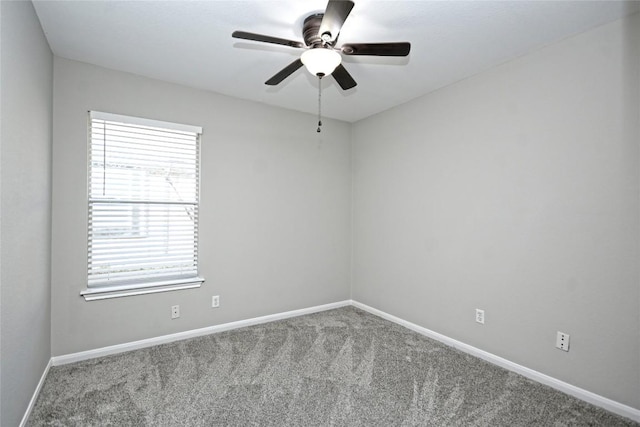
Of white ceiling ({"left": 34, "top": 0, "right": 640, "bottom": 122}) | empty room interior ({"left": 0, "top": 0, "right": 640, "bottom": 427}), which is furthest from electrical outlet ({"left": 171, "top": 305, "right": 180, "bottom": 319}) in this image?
white ceiling ({"left": 34, "top": 0, "right": 640, "bottom": 122})

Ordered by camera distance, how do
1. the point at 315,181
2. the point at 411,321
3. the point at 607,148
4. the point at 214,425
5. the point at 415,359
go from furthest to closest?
the point at 315,181 < the point at 411,321 < the point at 415,359 < the point at 607,148 < the point at 214,425

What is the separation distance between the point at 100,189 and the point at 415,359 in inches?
126

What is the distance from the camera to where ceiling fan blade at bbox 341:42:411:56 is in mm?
1887

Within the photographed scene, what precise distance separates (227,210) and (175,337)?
1.38 m

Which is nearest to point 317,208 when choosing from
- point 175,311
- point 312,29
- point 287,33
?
point 175,311

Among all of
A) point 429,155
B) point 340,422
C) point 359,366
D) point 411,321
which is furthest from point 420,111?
point 340,422

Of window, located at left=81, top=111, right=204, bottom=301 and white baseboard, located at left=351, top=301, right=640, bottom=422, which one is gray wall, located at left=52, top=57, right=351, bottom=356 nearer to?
window, located at left=81, top=111, right=204, bottom=301

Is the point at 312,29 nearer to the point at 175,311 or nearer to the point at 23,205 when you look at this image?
the point at 23,205

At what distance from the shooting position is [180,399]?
225 centimetres

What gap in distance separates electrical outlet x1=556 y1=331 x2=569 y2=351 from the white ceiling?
2180 mm

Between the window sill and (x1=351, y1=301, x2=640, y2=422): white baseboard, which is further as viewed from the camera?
the window sill

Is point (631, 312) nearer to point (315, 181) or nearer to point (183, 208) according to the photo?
point (315, 181)

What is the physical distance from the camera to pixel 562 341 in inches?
93.8

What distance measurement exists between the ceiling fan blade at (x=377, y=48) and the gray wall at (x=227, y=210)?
2.01 metres
